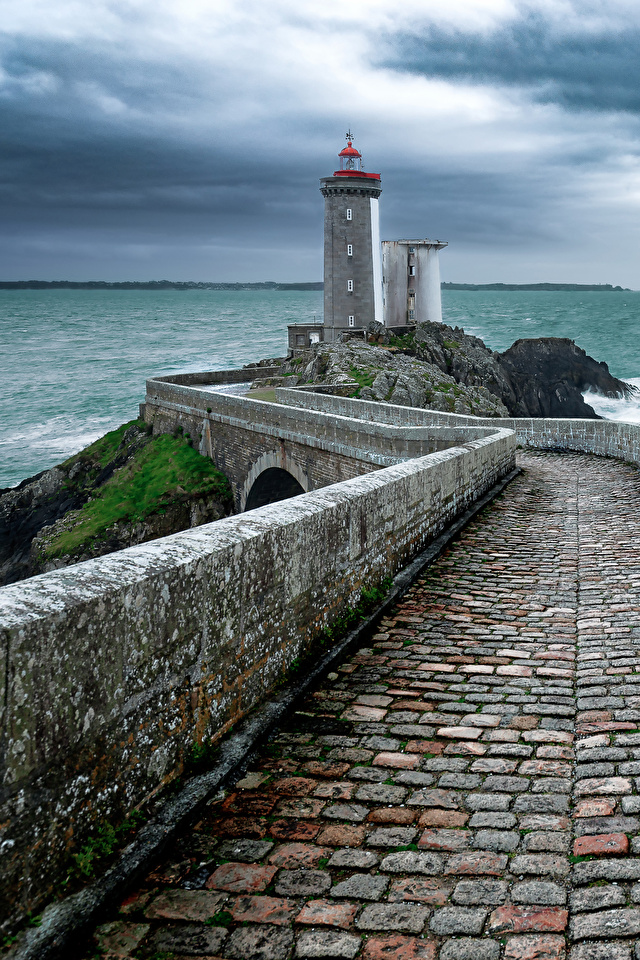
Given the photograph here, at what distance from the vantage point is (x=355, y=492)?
17.7 feet

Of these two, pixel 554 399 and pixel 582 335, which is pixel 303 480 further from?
pixel 582 335

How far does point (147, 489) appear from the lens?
2844 centimetres

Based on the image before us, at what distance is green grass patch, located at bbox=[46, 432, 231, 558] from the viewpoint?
88.9 feet

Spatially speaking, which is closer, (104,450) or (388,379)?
(388,379)

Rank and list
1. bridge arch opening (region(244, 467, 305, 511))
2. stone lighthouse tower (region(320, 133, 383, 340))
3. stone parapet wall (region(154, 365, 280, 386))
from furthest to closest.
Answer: stone lighthouse tower (region(320, 133, 383, 340)), stone parapet wall (region(154, 365, 280, 386)), bridge arch opening (region(244, 467, 305, 511))

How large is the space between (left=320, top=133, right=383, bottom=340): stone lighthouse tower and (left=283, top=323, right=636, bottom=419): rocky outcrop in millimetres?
2653

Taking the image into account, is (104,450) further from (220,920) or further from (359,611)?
(220,920)

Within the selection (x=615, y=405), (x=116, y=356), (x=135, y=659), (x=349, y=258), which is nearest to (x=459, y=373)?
(x=349, y=258)

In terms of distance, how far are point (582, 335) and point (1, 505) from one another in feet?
313

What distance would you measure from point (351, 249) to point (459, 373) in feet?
31.9

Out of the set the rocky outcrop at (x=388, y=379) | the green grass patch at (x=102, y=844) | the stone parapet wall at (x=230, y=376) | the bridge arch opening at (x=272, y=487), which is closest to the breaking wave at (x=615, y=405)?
the rocky outcrop at (x=388, y=379)

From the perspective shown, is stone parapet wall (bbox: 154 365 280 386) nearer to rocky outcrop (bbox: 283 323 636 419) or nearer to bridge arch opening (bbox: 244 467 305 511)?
rocky outcrop (bbox: 283 323 636 419)

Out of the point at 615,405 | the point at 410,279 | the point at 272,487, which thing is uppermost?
the point at 410,279

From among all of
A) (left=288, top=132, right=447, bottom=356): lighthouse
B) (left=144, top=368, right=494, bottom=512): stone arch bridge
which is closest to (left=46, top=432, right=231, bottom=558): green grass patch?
(left=144, top=368, right=494, bottom=512): stone arch bridge
